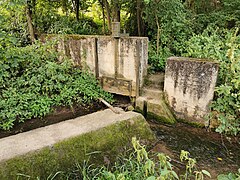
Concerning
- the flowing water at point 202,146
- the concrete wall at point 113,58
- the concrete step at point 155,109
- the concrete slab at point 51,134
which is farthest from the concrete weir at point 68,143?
the concrete wall at point 113,58

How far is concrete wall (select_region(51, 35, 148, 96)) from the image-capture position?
15.2 feet

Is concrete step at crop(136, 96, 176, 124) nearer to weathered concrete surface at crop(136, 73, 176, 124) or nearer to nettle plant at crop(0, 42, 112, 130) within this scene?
weathered concrete surface at crop(136, 73, 176, 124)

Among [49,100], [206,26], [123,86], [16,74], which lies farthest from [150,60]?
[16,74]

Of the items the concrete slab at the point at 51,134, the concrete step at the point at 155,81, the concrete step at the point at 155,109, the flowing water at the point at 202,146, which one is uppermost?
the concrete step at the point at 155,81

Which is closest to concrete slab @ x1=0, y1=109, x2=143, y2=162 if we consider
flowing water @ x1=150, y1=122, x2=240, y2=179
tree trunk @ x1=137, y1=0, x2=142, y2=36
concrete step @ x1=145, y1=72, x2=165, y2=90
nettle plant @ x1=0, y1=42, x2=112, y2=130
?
flowing water @ x1=150, y1=122, x2=240, y2=179

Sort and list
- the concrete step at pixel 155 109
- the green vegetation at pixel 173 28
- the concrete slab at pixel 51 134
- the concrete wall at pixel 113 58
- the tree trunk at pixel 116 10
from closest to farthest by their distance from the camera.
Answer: the concrete slab at pixel 51 134 < the green vegetation at pixel 173 28 < the concrete step at pixel 155 109 < the concrete wall at pixel 113 58 < the tree trunk at pixel 116 10

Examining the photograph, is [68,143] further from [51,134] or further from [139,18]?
[139,18]

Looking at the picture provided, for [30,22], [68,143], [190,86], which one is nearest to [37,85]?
[68,143]

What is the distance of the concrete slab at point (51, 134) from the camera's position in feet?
8.24

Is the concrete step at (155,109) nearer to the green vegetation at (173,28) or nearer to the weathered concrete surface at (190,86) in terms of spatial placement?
the weathered concrete surface at (190,86)

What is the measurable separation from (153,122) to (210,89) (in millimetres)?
1319

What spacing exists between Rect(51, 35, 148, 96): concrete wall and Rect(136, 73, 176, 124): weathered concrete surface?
0.24 meters

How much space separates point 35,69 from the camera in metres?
4.97

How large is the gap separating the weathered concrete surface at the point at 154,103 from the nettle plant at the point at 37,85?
2.84 ft
